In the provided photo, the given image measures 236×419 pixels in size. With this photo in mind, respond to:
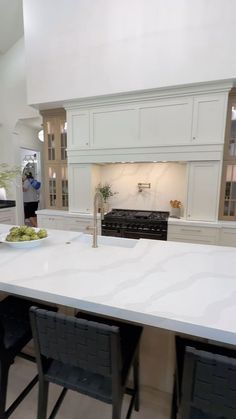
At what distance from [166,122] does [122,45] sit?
3.79ft

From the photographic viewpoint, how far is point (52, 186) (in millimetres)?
4125

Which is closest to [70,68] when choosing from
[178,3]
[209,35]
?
[178,3]

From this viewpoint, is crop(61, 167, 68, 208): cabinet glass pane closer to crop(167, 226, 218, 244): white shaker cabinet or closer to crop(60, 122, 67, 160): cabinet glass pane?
crop(60, 122, 67, 160): cabinet glass pane

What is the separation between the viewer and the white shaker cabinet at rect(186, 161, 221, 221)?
3051mm

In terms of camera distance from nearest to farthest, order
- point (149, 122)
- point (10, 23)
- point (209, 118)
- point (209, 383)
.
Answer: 1. point (209, 383)
2. point (209, 118)
3. point (149, 122)
4. point (10, 23)

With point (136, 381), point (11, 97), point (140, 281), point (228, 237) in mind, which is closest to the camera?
point (140, 281)

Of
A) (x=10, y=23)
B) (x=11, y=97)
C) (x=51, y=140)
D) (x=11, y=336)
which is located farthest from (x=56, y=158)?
(x=11, y=336)

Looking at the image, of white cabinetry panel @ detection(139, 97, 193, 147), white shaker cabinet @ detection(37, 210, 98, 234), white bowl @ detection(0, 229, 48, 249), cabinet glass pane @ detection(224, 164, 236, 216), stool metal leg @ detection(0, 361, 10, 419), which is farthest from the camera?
white shaker cabinet @ detection(37, 210, 98, 234)

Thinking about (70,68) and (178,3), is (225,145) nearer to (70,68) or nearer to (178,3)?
(178,3)

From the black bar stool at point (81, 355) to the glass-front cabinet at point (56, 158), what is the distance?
3.20 metres

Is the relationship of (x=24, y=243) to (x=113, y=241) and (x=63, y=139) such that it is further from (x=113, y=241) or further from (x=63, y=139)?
(x=63, y=139)

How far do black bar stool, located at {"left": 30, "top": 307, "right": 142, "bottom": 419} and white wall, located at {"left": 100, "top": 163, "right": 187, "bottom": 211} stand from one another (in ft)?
9.29

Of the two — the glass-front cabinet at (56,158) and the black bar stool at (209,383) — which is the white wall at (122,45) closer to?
the glass-front cabinet at (56,158)

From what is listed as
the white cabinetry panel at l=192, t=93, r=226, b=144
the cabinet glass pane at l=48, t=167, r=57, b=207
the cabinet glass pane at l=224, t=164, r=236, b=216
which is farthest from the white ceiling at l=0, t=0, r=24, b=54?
the cabinet glass pane at l=224, t=164, r=236, b=216
